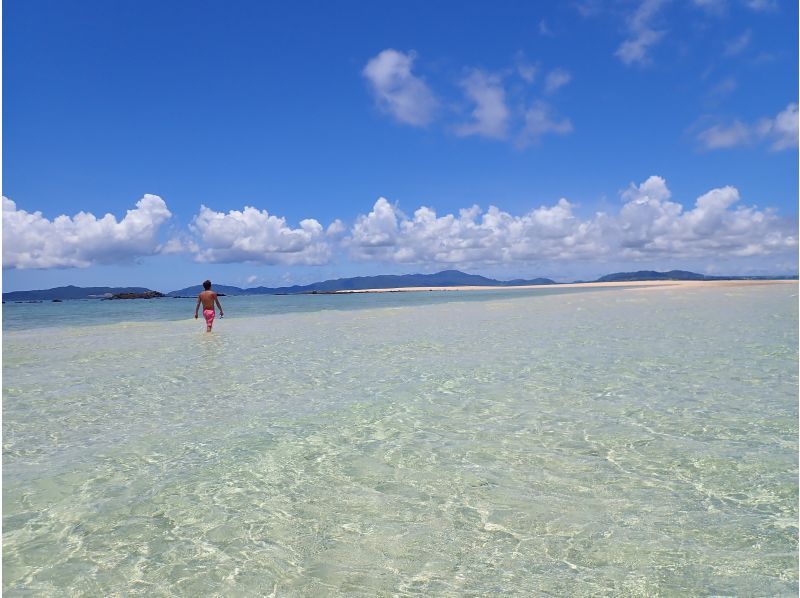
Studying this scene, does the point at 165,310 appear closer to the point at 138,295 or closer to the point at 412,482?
the point at 412,482

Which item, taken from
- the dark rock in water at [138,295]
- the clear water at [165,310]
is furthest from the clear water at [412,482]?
the dark rock in water at [138,295]

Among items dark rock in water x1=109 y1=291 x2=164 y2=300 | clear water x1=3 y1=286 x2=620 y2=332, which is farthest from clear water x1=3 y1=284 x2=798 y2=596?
dark rock in water x1=109 y1=291 x2=164 y2=300

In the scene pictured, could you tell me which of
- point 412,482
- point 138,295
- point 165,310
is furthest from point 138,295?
point 412,482

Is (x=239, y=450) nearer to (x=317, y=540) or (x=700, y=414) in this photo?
(x=317, y=540)

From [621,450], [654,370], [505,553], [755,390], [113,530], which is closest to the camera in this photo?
[505,553]

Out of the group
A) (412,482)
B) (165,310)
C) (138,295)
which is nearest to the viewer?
(412,482)

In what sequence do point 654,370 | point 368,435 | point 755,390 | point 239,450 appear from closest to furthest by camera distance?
1. point 239,450
2. point 368,435
3. point 755,390
4. point 654,370

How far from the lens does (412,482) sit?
5832 mm

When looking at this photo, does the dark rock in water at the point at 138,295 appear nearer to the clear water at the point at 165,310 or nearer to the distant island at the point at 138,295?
the distant island at the point at 138,295

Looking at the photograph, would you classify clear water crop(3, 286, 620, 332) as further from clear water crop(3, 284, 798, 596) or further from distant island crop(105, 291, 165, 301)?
distant island crop(105, 291, 165, 301)

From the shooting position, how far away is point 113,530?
491 cm

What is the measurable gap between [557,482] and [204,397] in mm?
7877

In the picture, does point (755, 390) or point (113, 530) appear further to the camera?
point (755, 390)

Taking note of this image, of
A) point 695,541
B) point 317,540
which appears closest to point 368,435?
point 317,540
